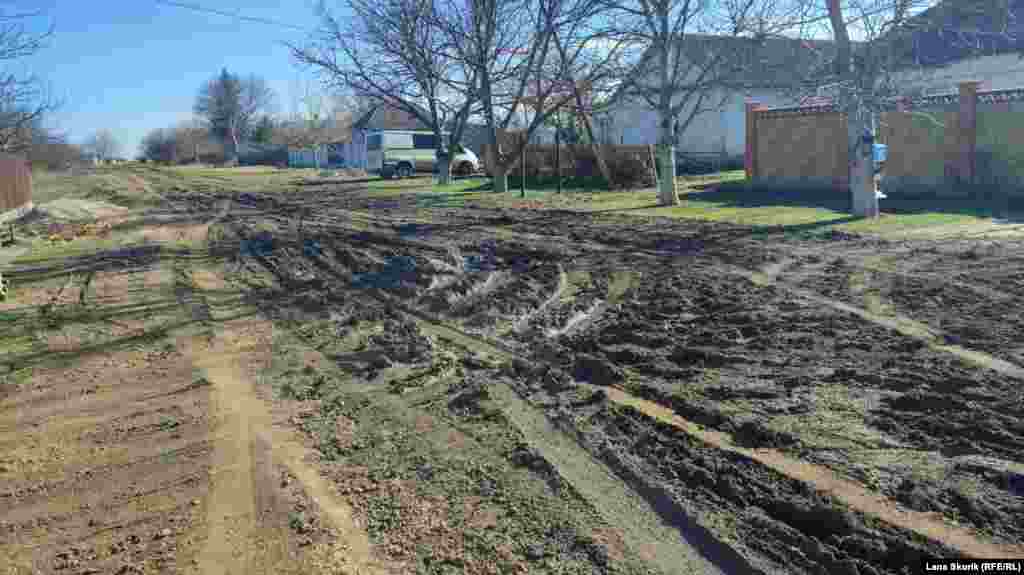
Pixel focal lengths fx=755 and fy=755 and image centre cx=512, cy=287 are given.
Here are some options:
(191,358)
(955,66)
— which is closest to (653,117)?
(955,66)

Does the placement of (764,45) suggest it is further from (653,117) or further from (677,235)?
(653,117)

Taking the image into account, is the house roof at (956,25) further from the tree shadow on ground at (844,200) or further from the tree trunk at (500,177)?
the tree trunk at (500,177)

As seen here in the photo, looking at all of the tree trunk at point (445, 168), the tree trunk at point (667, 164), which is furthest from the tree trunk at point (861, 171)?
the tree trunk at point (445, 168)

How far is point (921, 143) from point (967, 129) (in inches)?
43.2

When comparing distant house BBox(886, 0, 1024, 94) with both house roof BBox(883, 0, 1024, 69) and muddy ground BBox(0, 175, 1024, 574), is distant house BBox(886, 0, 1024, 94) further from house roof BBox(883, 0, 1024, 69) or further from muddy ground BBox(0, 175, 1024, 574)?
muddy ground BBox(0, 175, 1024, 574)

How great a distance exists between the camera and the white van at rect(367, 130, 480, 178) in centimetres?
4225

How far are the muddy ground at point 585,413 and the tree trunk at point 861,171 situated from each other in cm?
411

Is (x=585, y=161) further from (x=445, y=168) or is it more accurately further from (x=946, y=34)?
(x=946, y=34)

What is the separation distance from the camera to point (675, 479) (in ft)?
13.0

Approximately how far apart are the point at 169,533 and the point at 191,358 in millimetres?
3445

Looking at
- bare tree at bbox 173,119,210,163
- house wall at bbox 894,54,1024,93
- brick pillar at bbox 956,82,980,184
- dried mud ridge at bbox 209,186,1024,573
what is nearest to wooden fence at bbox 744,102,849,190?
brick pillar at bbox 956,82,980,184

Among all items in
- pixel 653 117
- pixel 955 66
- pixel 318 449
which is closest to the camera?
pixel 318 449

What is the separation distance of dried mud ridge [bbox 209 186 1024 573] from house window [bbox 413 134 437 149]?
33345 mm

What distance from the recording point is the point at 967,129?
56.1 feet
